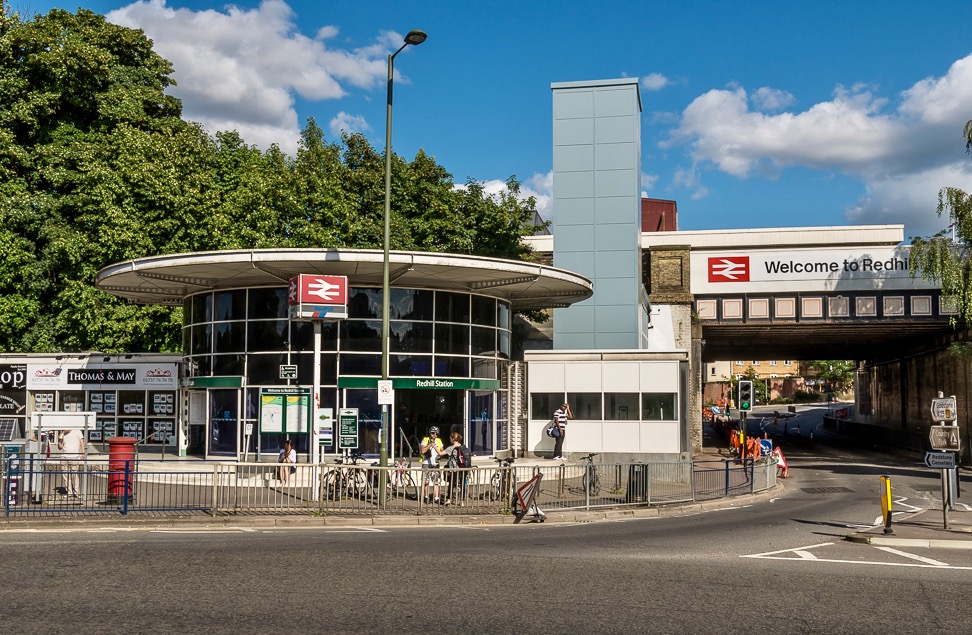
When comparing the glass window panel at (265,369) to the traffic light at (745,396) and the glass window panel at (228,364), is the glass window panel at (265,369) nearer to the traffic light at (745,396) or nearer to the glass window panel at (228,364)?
the glass window panel at (228,364)

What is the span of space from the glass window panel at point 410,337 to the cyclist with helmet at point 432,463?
177 inches

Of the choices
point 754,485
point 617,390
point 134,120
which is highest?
point 134,120

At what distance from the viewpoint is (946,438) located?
1683cm

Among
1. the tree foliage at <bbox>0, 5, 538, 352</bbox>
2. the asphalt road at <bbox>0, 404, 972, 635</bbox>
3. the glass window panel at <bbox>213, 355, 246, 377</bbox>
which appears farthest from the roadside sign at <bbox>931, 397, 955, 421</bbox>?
the tree foliage at <bbox>0, 5, 538, 352</bbox>

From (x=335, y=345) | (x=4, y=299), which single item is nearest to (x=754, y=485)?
(x=335, y=345)

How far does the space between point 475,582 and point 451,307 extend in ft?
59.0

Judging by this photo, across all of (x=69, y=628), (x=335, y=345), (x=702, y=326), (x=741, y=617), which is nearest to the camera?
(x=69, y=628)

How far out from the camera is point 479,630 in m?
8.49

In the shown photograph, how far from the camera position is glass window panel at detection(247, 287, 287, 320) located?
27.0 meters

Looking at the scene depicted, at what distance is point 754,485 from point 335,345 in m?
13.2

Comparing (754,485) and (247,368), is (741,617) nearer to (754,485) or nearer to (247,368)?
(754,485)

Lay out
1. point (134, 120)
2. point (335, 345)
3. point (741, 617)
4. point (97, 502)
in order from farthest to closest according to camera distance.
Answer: point (134, 120) < point (335, 345) < point (97, 502) < point (741, 617)

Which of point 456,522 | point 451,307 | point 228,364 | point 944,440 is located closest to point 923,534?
point 944,440

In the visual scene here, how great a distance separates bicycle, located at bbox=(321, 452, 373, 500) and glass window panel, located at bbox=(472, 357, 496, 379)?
9.63m
